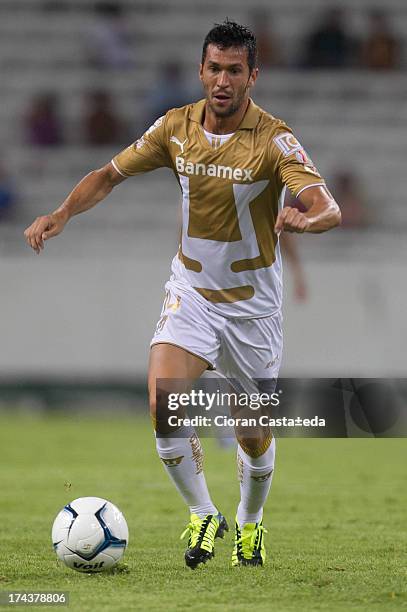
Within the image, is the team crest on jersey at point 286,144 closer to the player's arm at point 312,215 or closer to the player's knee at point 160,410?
the player's arm at point 312,215

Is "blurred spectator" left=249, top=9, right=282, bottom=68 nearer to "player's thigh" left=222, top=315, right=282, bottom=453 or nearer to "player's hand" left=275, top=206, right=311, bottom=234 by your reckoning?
"player's thigh" left=222, top=315, right=282, bottom=453

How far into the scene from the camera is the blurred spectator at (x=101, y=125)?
17.7 m

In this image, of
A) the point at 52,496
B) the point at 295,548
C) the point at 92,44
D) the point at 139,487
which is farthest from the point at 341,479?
the point at 92,44

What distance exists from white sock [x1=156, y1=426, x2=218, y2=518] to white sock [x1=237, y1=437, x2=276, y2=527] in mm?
219

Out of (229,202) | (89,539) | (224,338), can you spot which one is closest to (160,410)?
(224,338)

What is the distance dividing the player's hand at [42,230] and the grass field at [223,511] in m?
1.59

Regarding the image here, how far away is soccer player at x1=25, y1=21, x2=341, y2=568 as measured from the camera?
5996 millimetres

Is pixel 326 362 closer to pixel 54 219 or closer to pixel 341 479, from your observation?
pixel 341 479

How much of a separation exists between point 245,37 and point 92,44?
13440mm

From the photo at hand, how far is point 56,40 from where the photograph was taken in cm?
1908

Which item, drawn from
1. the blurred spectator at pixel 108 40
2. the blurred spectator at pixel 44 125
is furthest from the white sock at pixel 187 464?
the blurred spectator at pixel 108 40

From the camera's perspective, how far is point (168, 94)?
698 inches

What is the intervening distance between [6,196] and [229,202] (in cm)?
1120

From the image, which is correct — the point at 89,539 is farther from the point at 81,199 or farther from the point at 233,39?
the point at 233,39
